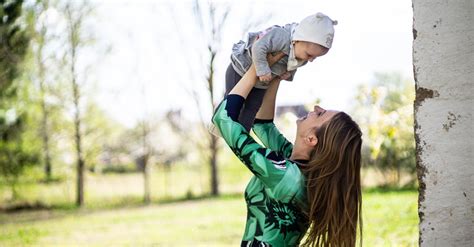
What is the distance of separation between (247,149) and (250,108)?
1.45 ft

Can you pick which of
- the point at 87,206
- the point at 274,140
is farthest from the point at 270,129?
the point at 87,206

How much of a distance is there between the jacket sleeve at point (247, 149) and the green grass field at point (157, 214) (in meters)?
3.99

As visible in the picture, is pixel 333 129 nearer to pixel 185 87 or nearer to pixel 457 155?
pixel 457 155

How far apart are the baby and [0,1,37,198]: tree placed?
377 inches

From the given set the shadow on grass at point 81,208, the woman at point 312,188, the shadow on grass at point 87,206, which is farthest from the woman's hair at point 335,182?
the shadow on grass at point 81,208

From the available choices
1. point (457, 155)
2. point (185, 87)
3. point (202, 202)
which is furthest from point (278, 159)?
point (185, 87)

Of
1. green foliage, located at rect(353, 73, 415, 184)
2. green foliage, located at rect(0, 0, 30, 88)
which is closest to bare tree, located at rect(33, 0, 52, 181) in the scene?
green foliage, located at rect(0, 0, 30, 88)

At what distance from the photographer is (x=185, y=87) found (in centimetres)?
1659

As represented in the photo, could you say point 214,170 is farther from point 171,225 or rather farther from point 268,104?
point 268,104

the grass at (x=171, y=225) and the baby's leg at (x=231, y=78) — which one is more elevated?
the baby's leg at (x=231, y=78)

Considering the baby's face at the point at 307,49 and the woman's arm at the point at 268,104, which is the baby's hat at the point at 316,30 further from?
the woman's arm at the point at 268,104

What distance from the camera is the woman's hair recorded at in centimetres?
220

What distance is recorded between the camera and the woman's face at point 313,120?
88.8 inches

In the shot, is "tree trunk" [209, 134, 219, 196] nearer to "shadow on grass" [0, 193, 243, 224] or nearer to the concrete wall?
"shadow on grass" [0, 193, 243, 224]
